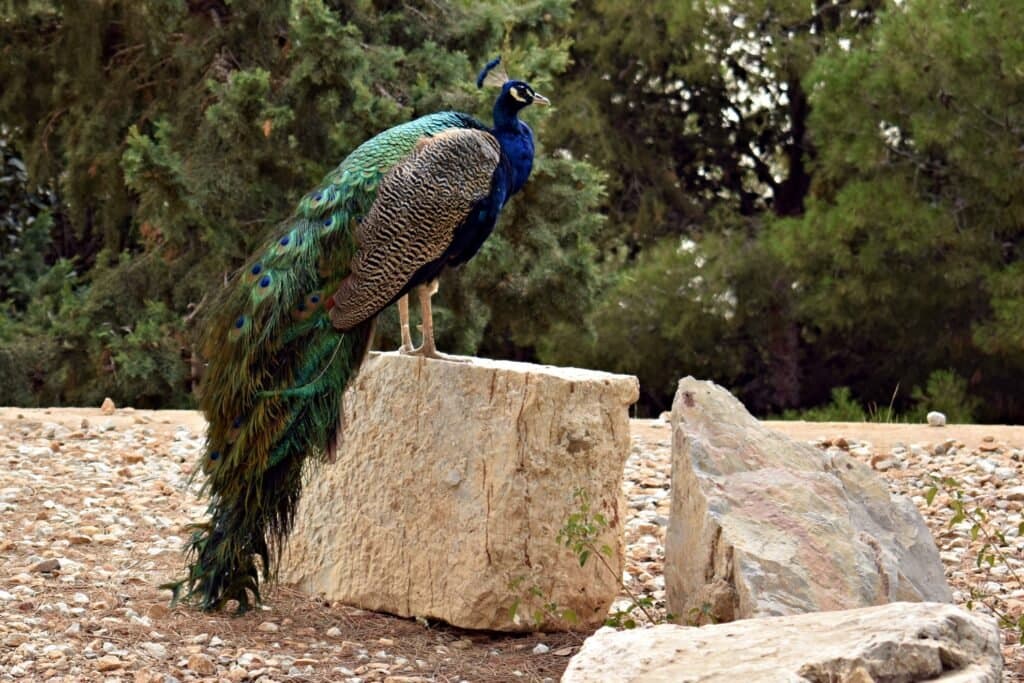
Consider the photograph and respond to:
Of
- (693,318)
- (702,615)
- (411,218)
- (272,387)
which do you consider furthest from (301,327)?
(693,318)

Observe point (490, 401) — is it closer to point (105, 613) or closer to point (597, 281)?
point (105, 613)

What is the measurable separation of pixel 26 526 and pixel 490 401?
1.95 m

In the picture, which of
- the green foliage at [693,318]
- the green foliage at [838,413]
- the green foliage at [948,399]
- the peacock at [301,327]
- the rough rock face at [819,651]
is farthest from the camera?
the green foliage at [693,318]

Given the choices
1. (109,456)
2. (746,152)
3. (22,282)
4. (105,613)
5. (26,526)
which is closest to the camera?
(105,613)

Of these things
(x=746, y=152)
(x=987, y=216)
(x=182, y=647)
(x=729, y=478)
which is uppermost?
(x=746, y=152)

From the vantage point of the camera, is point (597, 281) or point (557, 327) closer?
point (597, 281)

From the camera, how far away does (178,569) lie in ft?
15.4

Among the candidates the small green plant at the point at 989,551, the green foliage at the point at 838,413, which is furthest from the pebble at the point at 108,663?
the green foliage at the point at 838,413

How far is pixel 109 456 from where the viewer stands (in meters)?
6.32

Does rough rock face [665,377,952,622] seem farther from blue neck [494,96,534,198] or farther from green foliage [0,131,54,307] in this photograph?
green foliage [0,131,54,307]

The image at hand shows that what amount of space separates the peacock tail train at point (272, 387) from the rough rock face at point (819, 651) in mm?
1566

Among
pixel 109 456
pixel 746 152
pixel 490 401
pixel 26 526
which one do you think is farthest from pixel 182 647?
pixel 746 152

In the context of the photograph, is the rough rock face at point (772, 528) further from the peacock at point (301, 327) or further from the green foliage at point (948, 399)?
the green foliage at point (948, 399)

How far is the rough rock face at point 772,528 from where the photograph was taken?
3482 millimetres
